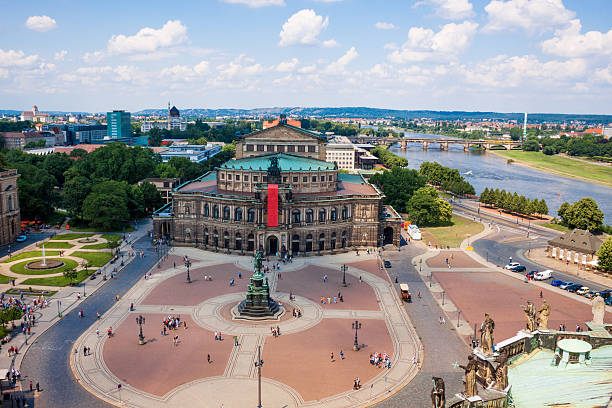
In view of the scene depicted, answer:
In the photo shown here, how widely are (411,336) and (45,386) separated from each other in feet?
134

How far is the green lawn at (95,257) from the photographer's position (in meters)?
89.3

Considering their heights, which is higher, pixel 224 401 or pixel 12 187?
pixel 12 187

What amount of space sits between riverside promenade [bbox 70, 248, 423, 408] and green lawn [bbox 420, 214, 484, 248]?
32.2m

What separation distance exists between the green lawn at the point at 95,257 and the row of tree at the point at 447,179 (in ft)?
335

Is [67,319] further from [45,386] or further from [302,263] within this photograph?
[302,263]

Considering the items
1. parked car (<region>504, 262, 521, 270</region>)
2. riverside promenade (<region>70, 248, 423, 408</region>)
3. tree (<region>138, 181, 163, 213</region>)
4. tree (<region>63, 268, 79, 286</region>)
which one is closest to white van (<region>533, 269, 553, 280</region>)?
parked car (<region>504, 262, 521, 270</region>)

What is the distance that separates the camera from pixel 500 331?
205 feet

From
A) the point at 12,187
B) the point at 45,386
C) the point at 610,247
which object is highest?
A: the point at 12,187

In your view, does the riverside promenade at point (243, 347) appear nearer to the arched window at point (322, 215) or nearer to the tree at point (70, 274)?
the tree at point (70, 274)

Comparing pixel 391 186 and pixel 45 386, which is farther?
pixel 391 186

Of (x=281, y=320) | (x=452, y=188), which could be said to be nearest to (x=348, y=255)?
(x=281, y=320)

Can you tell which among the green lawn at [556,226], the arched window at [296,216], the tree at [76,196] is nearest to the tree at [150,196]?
the tree at [76,196]

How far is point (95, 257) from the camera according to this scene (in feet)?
305

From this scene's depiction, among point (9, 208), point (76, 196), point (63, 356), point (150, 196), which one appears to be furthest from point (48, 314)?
point (150, 196)
